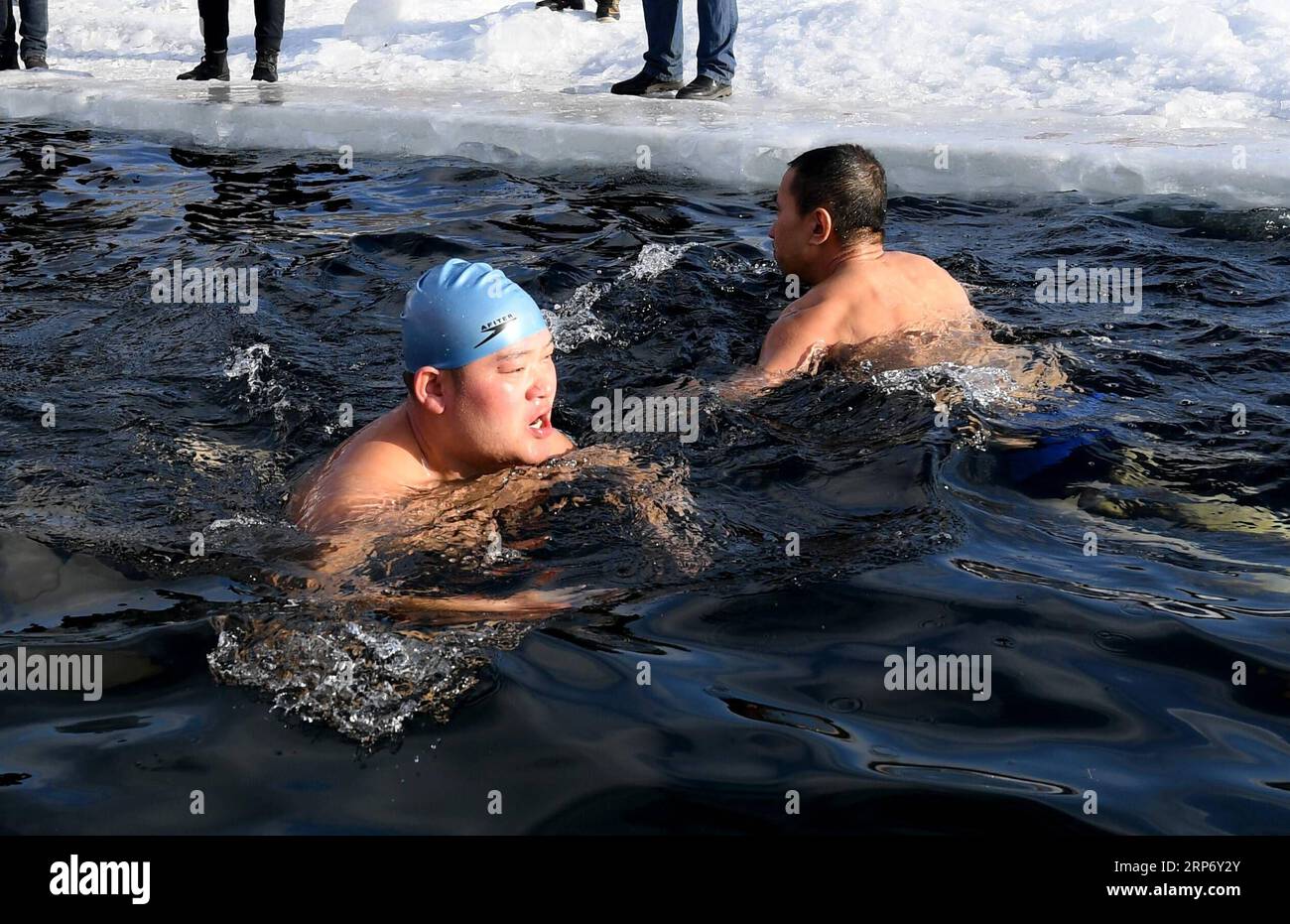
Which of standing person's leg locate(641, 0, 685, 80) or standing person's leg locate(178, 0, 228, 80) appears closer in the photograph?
standing person's leg locate(641, 0, 685, 80)

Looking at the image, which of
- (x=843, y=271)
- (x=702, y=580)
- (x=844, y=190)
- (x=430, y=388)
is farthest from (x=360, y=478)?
(x=844, y=190)

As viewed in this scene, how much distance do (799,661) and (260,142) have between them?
8697mm

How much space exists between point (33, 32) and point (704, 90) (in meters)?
7.71

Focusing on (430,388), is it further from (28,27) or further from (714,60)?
(28,27)

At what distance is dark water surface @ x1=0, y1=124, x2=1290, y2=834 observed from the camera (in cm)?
294

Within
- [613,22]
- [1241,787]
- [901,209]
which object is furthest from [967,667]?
[613,22]

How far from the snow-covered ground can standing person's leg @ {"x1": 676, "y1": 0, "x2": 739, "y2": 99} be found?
0.26 metres

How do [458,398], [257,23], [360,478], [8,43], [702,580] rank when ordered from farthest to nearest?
1. [8,43]
2. [257,23]
3. [458,398]
4. [360,478]
5. [702,580]

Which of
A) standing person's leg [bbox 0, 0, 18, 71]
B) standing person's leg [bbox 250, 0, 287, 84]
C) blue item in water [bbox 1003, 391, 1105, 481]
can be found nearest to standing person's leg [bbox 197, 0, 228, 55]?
standing person's leg [bbox 250, 0, 287, 84]

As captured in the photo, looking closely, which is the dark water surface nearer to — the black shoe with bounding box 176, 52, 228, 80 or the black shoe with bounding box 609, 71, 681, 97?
the black shoe with bounding box 609, 71, 681, 97

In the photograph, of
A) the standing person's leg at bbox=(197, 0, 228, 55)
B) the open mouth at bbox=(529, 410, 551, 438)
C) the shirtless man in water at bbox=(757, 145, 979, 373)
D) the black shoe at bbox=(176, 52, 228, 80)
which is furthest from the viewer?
the black shoe at bbox=(176, 52, 228, 80)

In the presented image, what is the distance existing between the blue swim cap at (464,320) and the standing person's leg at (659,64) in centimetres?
744

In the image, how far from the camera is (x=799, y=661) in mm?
3453

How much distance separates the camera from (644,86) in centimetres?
1150
